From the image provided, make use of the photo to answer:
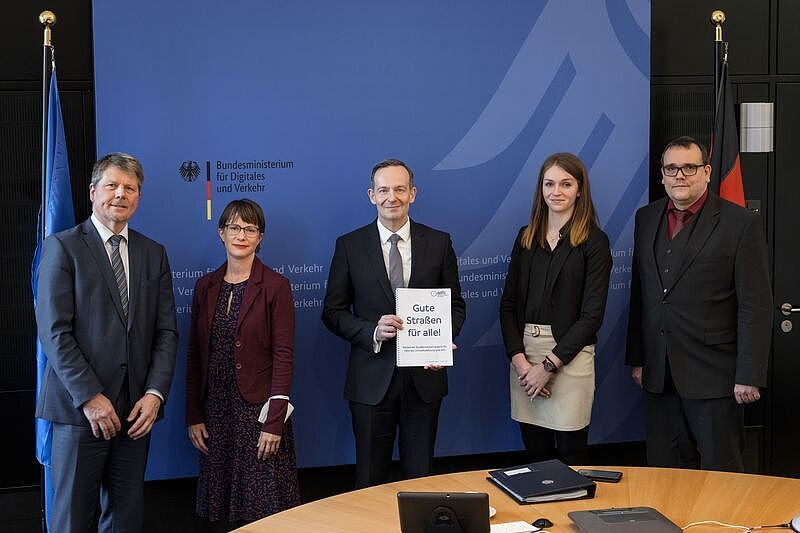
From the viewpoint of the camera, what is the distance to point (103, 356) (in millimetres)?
3520

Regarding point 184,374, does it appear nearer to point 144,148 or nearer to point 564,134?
point 144,148

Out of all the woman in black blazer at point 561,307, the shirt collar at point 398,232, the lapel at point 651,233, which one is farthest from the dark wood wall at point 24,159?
the lapel at point 651,233

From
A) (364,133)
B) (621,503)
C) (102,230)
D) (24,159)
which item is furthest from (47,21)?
(621,503)

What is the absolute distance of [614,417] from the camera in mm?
4941

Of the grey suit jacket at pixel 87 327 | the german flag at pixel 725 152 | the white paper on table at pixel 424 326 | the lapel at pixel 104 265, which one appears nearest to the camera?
the grey suit jacket at pixel 87 327

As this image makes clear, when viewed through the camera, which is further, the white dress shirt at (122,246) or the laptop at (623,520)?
the white dress shirt at (122,246)

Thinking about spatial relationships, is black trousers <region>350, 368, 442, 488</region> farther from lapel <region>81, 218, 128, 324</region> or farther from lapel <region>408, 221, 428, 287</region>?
lapel <region>81, 218, 128, 324</region>

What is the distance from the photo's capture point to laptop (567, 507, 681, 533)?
237 cm

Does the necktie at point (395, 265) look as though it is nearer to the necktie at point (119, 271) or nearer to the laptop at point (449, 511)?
the necktie at point (119, 271)

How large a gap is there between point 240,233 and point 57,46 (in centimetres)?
141

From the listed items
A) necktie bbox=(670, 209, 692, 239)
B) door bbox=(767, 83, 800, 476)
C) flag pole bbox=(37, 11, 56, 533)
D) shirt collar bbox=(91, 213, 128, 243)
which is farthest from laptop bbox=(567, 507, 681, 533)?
door bbox=(767, 83, 800, 476)

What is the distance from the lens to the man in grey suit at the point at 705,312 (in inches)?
154

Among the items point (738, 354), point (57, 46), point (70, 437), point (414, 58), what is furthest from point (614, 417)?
point (57, 46)

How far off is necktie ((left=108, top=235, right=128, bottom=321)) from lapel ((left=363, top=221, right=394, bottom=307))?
110cm
